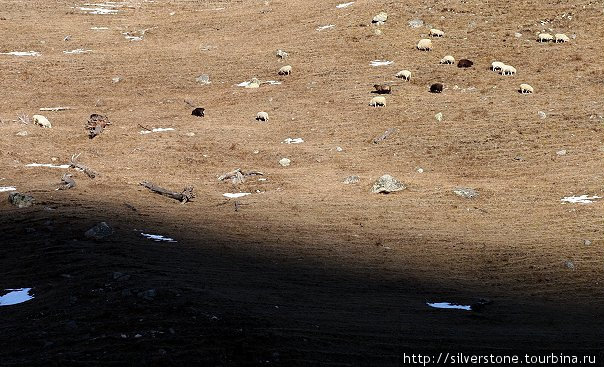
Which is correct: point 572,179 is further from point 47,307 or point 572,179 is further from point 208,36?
point 208,36

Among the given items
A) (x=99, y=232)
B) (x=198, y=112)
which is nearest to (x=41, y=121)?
(x=198, y=112)

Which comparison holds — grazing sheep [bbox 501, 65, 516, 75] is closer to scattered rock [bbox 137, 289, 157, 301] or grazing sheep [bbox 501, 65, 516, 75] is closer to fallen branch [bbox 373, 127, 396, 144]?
fallen branch [bbox 373, 127, 396, 144]

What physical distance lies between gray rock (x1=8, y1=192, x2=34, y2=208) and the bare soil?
35 cm

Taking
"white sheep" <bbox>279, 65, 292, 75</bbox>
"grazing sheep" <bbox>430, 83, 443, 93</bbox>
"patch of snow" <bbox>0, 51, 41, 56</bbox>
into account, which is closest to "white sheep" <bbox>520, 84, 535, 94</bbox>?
"grazing sheep" <bbox>430, 83, 443, 93</bbox>

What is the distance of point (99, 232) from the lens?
17156mm

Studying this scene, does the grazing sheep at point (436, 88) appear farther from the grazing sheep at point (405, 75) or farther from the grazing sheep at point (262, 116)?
the grazing sheep at point (262, 116)

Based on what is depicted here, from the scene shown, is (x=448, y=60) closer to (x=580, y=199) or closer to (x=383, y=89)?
(x=383, y=89)

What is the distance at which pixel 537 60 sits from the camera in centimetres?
3522

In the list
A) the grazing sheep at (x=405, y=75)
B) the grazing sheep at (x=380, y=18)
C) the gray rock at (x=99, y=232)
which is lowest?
the gray rock at (x=99, y=232)

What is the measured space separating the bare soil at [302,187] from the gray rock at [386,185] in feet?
1.21

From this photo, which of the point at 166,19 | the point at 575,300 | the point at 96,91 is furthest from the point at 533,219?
the point at 166,19

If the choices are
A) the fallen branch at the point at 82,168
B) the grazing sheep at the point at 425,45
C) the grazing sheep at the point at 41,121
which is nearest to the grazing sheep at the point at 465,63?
the grazing sheep at the point at 425,45

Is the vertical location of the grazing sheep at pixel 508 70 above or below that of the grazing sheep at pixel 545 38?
below

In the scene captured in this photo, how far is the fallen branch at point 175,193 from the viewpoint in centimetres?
2277
